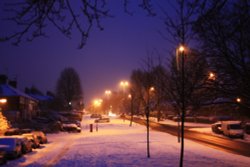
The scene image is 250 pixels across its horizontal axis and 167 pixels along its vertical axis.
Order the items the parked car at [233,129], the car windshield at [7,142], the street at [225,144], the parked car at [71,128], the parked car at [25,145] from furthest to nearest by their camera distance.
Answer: the parked car at [71,128] → the parked car at [233,129] → the street at [225,144] → the parked car at [25,145] → the car windshield at [7,142]

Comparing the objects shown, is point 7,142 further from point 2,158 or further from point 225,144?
point 225,144

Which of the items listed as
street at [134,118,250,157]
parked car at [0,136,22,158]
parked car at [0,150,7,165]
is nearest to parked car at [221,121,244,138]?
street at [134,118,250,157]

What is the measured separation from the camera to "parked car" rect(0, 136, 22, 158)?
25281 millimetres

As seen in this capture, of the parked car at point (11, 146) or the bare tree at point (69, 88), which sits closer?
the parked car at point (11, 146)

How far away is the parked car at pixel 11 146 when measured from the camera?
82.9 feet

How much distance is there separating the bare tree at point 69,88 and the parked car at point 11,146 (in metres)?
82.5

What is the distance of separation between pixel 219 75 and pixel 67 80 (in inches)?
3849

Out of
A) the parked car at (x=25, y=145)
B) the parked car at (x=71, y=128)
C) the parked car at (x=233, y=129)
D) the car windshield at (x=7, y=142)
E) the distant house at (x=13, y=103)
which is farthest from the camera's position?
the distant house at (x=13, y=103)

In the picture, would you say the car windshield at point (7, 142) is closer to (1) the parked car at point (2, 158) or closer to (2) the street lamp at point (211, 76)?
(1) the parked car at point (2, 158)

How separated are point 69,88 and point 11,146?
85.5 meters

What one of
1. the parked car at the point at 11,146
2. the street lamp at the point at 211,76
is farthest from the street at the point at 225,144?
the parked car at the point at 11,146

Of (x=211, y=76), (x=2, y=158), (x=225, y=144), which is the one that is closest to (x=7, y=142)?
(x=2, y=158)

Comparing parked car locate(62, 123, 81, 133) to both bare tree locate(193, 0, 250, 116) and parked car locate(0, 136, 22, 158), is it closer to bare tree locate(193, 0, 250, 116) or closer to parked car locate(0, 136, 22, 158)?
parked car locate(0, 136, 22, 158)

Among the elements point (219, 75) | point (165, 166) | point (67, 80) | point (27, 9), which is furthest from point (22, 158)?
point (67, 80)
